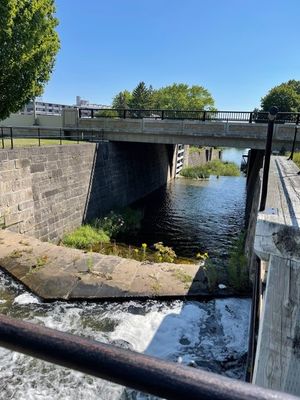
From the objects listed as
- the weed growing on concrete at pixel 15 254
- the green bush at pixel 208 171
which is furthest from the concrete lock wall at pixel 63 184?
the green bush at pixel 208 171

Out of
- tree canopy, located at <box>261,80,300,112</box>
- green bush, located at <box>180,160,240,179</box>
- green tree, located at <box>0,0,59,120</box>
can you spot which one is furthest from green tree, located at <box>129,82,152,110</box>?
green tree, located at <box>0,0,59,120</box>

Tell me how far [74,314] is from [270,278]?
3609 mm

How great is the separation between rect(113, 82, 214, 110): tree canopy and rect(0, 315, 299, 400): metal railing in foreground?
75.6 meters

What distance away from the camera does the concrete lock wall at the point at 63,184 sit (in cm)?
1014

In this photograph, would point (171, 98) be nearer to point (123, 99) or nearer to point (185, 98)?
point (185, 98)

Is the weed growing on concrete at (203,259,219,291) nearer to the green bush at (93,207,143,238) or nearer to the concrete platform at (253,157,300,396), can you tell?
the concrete platform at (253,157,300,396)

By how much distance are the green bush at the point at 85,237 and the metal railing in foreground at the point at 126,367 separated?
1114 cm

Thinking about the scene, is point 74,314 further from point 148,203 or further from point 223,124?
point 148,203

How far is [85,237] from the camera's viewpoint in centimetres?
1266

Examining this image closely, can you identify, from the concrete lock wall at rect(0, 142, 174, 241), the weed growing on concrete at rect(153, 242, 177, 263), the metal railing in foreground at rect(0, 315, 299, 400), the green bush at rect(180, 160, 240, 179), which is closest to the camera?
the metal railing in foreground at rect(0, 315, 299, 400)

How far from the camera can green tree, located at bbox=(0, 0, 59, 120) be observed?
13.6 m

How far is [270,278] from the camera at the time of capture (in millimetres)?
2209

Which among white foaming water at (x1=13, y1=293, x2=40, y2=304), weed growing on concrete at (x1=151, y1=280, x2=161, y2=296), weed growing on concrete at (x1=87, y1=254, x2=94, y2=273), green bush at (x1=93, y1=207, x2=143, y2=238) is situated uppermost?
weed growing on concrete at (x1=87, y1=254, x2=94, y2=273)

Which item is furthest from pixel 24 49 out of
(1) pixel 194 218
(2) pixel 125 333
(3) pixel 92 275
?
(2) pixel 125 333
